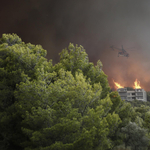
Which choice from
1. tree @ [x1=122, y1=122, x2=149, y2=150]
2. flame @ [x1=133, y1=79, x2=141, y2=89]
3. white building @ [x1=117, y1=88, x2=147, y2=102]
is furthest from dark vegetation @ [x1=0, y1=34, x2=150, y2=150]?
flame @ [x1=133, y1=79, x2=141, y2=89]

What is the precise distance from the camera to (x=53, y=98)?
1013 centimetres

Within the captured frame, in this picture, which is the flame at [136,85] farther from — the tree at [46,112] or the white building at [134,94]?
the tree at [46,112]

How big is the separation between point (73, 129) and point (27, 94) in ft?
14.7

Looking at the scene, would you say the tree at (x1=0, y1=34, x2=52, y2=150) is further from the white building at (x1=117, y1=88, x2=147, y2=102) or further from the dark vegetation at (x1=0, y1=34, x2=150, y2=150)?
the white building at (x1=117, y1=88, x2=147, y2=102)

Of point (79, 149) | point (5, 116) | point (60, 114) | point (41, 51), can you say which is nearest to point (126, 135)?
point (79, 149)

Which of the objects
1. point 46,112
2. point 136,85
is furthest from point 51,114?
point 136,85

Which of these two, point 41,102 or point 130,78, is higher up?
point 130,78

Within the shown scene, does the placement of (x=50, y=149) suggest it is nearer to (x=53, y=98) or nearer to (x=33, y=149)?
(x=33, y=149)

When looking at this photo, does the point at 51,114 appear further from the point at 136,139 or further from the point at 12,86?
the point at 136,139

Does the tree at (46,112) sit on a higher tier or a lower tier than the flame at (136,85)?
lower

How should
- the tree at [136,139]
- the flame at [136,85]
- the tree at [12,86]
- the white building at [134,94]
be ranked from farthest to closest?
the flame at [136,85] < the white building at [134,94] < the tree at [136,139] < the tree at [12,86]

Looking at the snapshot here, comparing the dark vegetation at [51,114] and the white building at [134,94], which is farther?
the white building at [134,94]

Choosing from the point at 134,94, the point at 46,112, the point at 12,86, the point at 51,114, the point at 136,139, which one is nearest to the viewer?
the point at 46,112

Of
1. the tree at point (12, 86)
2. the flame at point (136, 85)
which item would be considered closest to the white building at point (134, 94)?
the flame at point (136, 85)
